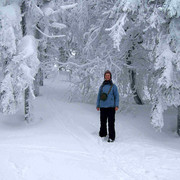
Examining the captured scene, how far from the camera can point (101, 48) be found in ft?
35.5

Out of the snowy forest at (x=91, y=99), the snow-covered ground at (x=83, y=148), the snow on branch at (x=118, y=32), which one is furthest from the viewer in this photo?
the snow on branch at (x=118, y=32)

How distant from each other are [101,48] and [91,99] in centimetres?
284

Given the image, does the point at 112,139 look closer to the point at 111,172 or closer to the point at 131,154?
the point at 131,154

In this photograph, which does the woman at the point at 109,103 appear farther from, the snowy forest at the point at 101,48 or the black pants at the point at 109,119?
the snowy forest at the point at 101,48

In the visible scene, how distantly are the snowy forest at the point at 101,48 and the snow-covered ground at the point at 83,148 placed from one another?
0.79 m

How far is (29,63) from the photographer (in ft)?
28.4

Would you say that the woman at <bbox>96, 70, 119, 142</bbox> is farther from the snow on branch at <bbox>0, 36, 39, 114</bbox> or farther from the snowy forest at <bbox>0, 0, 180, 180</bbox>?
the snow on branch at <bbox>0, 36, 39, 114</bbox>

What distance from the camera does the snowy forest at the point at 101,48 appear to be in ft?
24.7

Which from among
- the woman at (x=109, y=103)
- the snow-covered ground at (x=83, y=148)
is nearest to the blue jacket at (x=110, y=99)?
the woman at (x=109, y=103)

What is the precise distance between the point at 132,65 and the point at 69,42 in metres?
5.64

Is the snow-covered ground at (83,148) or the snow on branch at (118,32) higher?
the snow on branch at (118,32)

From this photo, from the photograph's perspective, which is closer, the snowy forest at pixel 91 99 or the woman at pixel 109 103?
the snowy forest at pixel 91 99

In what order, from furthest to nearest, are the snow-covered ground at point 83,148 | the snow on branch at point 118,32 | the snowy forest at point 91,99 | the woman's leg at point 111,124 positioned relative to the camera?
1. the snow on branch at point 118,32
2. the woman's leg at point 111,124
3. the snowy forest at point 91,99
4. the snow-covered ground at point 83,148

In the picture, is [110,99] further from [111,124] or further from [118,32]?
[118,32]
